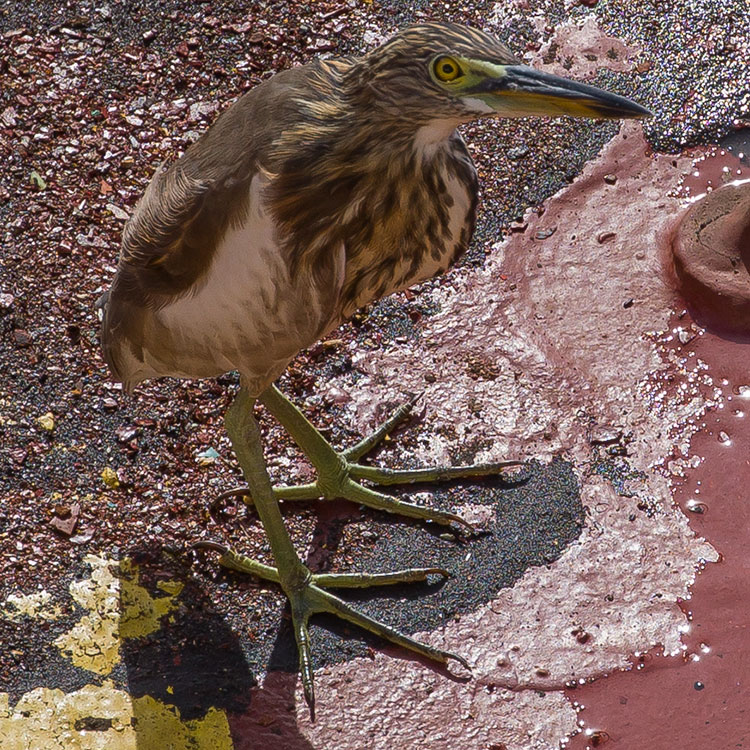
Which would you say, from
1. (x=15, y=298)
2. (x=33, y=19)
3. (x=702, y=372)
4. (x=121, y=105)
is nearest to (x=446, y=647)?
(x=702, y=372)

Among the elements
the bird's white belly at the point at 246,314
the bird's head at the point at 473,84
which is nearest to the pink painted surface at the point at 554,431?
the bird's white belly at the point at 246,314

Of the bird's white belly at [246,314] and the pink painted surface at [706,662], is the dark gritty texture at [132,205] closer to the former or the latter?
the pink painted surface at [706,662]

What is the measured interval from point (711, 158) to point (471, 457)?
1846mm

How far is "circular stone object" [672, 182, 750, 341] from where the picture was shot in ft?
14.0

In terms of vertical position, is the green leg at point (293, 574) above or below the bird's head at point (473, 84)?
below

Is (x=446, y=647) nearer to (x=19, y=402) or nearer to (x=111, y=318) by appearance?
(x=111, y=318)

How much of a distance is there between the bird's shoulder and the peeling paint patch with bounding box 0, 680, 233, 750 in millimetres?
1271

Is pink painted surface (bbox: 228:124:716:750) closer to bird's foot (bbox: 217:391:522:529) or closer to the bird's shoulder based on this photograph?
bird's foot (bbox: 217:391:522:529)

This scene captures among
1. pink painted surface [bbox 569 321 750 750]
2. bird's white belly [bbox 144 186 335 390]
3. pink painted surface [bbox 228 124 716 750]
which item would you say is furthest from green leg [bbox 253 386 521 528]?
pink painted surface [bbox 569 321 750 750]

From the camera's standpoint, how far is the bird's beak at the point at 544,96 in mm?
2615

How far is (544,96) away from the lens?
103 inches

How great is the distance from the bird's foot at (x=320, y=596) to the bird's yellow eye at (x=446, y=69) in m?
1.74

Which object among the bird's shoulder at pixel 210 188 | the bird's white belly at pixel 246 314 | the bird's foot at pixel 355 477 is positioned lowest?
the bird's foot at pixel 355 477

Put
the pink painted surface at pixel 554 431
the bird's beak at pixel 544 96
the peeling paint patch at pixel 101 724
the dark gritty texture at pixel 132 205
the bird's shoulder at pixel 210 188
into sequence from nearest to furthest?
the bird's beak at pixel 544 96
the bird's shoulder at pixel 210 188
the peeling paint patch at pixel 101 724
the pink painted surface at pixel 554 431
the dark gritty texture at pixel 132 205
